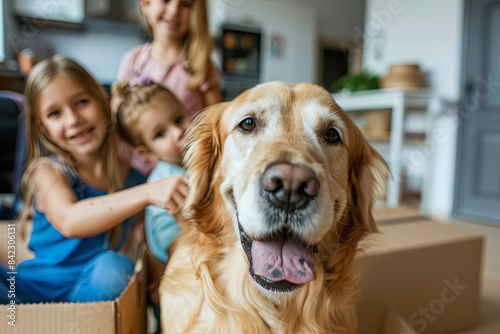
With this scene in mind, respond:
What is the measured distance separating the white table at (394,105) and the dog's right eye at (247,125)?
2.12m

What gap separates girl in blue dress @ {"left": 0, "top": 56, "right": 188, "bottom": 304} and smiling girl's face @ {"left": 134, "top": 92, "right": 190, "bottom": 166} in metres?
0.09

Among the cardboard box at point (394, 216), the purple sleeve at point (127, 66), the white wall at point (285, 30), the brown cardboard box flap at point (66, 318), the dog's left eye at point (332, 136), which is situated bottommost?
the brown cardboard box flap at point (66, 318)

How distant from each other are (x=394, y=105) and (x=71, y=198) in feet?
9.00

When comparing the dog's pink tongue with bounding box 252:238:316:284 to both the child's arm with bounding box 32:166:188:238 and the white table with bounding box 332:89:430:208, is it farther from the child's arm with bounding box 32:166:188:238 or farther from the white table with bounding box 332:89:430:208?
the white table with bounding box 332:89:430:208

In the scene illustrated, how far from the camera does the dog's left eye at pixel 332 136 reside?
695mm

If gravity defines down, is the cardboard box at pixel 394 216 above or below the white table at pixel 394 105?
below

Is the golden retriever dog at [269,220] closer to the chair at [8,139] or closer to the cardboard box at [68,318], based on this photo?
the cardboard box at [68,318]

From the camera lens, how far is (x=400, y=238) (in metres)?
1.06

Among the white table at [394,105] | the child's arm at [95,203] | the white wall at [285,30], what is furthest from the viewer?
the white wall at [285,30]

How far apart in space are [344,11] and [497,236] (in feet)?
16.4

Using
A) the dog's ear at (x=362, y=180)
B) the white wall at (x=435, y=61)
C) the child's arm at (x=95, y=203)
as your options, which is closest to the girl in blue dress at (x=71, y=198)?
the child's arm at (x=95, y=203)

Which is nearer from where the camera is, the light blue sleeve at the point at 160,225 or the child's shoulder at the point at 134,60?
the light blue sleeve at the point at 160,225

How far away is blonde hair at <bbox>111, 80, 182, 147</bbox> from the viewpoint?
86 cm

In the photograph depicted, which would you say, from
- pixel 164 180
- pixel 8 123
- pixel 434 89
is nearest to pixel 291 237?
pixel 164 180
